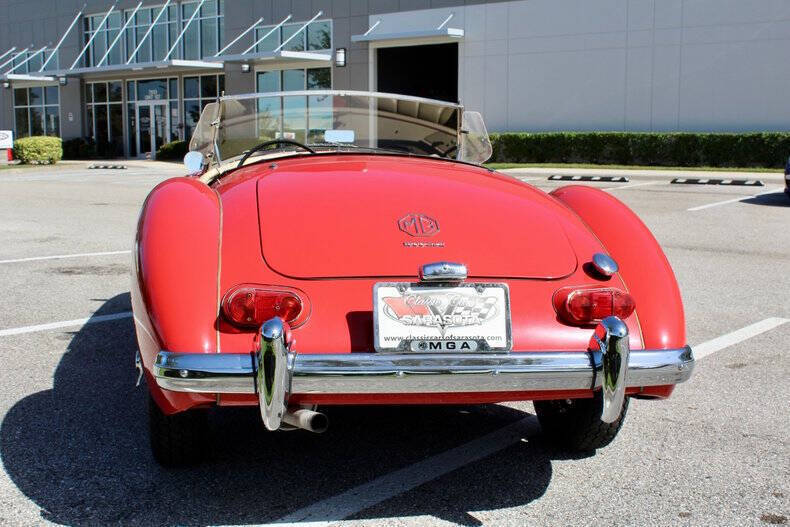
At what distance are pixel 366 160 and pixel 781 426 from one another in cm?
225

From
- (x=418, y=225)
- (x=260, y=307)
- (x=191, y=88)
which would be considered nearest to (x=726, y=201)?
(x=418, y=225)

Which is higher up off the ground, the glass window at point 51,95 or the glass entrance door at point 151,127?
the glass window at point 51,95

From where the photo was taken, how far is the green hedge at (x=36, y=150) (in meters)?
29.7

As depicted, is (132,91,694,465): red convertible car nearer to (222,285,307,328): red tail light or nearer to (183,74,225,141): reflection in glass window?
(222,285,307,328): red tail light

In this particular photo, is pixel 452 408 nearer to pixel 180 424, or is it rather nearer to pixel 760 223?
pixel 180 424

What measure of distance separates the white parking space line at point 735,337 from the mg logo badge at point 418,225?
2.54m

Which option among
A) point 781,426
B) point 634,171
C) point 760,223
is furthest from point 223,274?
point 634,171

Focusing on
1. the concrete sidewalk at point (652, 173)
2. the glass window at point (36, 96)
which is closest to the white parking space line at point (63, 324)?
the concrete sidewalk at point (652, 173)

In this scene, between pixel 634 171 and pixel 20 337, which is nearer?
pixel 20 337

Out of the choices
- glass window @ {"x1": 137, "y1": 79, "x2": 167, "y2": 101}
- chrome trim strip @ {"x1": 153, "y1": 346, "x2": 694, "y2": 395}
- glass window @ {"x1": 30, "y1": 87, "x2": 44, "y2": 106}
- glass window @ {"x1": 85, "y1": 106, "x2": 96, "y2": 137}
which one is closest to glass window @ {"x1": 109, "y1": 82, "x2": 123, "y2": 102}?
glass window @ {"x1": 137, "y1": 79, "x2": 167, "y2": 101}

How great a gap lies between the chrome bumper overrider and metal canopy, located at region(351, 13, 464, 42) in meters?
27.3

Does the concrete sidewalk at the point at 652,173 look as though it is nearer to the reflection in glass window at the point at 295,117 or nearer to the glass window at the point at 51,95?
the reflection in glass window at the point at 295,117

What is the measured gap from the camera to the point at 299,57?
31.4 metres

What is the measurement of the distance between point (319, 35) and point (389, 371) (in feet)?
102
